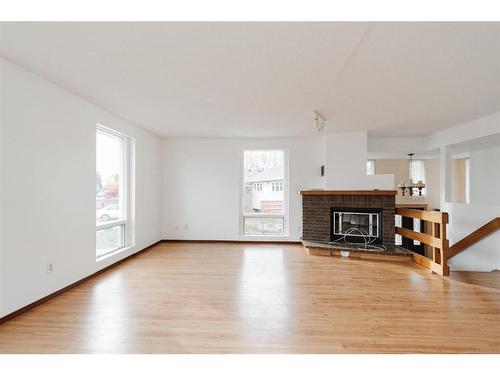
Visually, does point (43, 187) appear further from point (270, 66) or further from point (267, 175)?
point (267, 175)

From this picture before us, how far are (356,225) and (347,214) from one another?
28cm

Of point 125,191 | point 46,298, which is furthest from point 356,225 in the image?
point 46,298

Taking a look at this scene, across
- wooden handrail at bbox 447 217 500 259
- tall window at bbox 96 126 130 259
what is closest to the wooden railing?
wooden handrail at bbox 447 217 500 259

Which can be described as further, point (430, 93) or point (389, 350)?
point (430, 93)

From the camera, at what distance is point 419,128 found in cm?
545

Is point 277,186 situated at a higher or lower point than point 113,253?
higher

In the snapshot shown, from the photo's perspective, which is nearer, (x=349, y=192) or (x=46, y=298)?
(x=46, y=298)

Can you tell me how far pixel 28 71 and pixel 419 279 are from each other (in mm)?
5388

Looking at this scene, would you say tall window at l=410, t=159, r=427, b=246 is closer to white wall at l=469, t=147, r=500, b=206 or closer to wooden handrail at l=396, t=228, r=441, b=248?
white wall at l=469, t=147, r=500, b=206

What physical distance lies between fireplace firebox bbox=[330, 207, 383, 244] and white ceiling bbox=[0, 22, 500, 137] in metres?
1.99

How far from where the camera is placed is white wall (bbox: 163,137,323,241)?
660cm

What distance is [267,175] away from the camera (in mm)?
6688

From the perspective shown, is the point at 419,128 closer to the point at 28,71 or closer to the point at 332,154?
the point at 332,154
